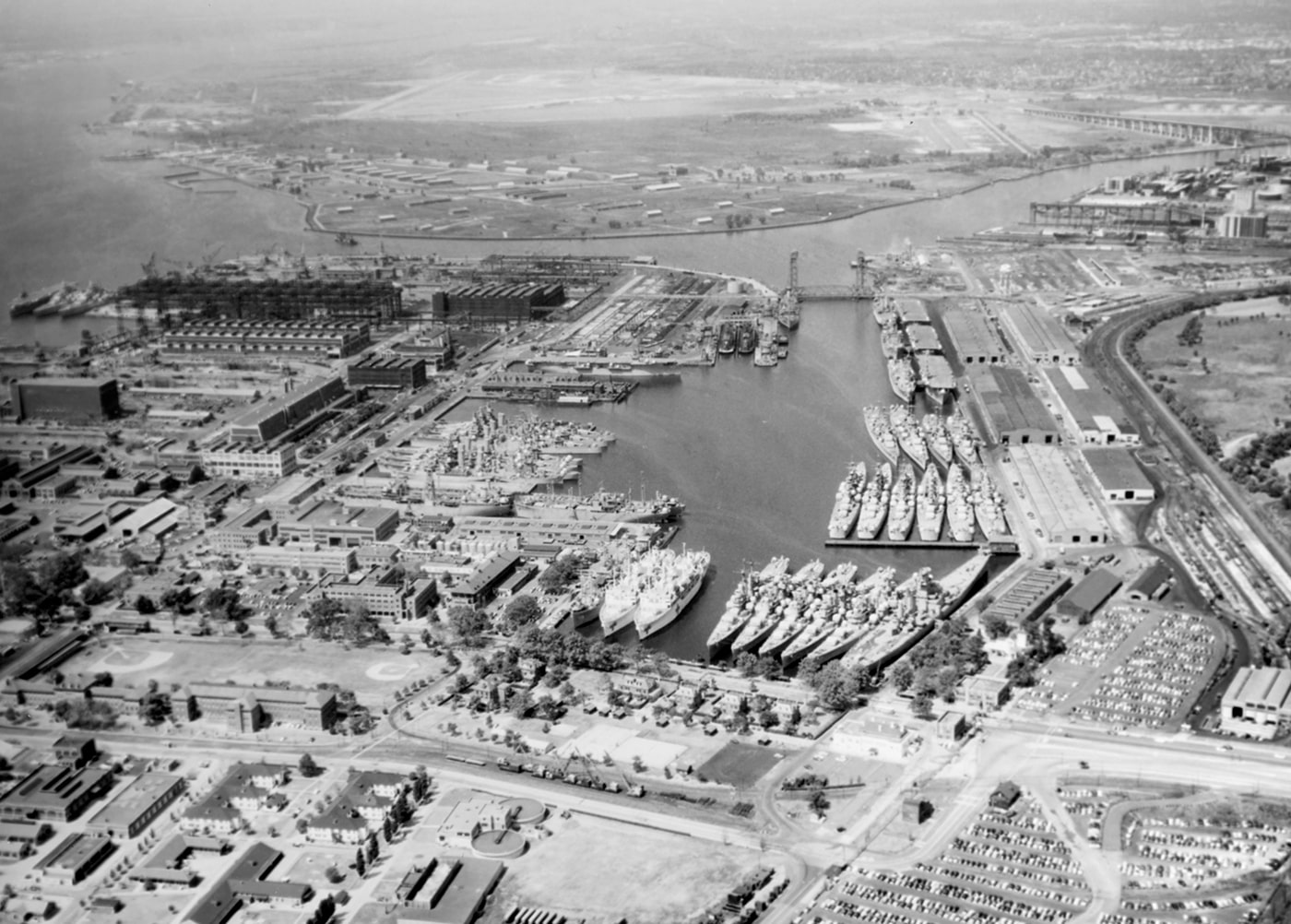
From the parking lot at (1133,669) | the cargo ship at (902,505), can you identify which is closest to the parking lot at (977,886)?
the parking lot at (1133,669)

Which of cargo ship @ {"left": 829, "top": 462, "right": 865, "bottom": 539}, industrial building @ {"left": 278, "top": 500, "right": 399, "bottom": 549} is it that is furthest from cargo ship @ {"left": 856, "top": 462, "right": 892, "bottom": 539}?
industrial building @ {"left": 278, "top": 500, "right": 399, "bottom": 549}

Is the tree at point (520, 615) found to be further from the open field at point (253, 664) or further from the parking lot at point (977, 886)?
the parking lot at point (977, 886)

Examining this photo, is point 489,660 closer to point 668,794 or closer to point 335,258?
point 668,794

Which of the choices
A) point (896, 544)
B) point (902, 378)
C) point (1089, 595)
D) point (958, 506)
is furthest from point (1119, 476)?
point (902, 378)

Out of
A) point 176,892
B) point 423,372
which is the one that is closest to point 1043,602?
point 176,892

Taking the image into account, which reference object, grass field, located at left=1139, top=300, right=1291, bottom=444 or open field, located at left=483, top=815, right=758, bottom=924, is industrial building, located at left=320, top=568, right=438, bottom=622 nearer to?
open field, located at left=483, top=815, right=758, bottom=924

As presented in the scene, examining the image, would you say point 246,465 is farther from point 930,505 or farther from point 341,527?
point 930,505
